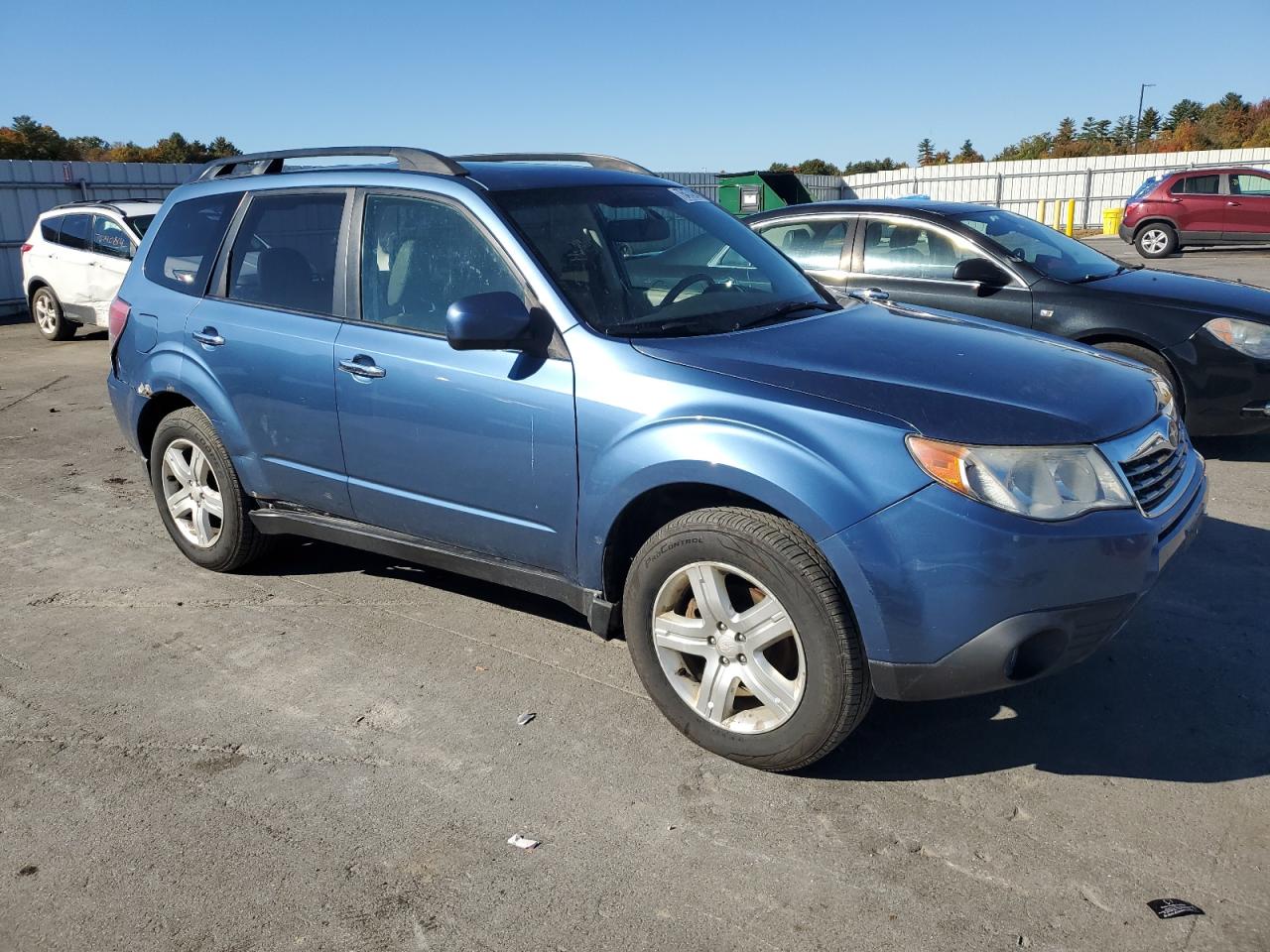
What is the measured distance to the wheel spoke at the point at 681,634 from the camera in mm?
3354

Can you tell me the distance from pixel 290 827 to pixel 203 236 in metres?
3.03

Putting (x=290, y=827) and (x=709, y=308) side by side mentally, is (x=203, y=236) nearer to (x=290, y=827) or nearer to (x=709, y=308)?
(x=709, y=308)

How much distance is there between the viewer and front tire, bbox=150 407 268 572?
4.89m

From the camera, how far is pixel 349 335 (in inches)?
165

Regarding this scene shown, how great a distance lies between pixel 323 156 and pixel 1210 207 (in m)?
21.4

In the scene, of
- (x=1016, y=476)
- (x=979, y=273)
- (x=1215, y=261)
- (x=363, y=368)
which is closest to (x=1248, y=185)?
(x=1215, y=261)

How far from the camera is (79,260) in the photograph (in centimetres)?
1355

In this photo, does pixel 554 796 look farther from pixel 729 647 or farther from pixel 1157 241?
pixel 1157 241

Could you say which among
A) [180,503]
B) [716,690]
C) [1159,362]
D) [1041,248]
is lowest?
[716,690]

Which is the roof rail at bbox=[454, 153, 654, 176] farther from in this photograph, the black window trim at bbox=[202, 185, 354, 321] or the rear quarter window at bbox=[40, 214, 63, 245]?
the rear quarter window at bbox=[40, 214, 63, 245]

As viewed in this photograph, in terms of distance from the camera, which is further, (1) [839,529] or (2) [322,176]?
(2) [322,176]

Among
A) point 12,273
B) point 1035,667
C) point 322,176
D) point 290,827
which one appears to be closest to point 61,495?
point 322,176

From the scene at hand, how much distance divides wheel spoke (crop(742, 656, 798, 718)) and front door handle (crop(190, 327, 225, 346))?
2.84m

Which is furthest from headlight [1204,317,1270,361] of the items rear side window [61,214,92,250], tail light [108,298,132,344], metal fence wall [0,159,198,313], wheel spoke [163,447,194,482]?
metal fence wall [0,159,198,313]
